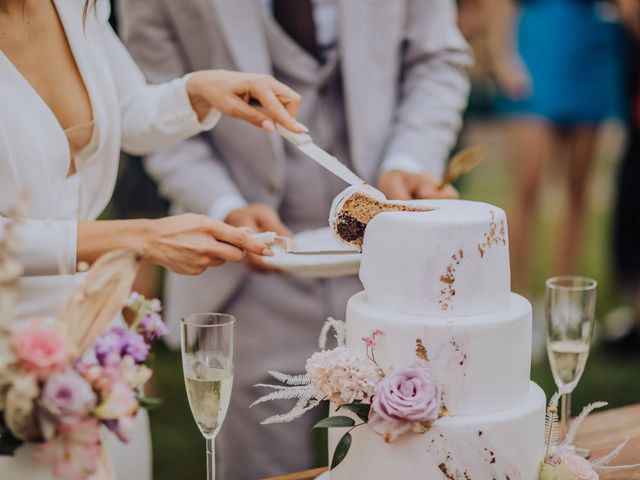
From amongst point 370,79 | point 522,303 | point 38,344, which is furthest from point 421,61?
point 38,344

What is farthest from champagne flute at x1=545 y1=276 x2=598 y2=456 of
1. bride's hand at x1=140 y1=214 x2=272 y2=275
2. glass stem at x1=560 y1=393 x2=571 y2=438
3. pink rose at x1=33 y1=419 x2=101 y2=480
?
pink rose at x1=33 y1=419 x2=101 y2=480

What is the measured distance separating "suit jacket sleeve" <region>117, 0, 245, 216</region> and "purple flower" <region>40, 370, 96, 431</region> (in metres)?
1.33

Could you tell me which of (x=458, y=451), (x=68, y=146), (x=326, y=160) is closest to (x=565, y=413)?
(x=458, y=451)

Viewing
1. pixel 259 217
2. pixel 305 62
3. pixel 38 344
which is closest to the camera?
pixel 38 344

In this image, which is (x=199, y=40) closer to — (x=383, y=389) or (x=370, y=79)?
(x=370, y=79)

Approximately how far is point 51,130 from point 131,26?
2.94ft

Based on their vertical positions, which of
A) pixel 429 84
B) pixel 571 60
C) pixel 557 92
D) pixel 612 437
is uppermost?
pixel 571 60

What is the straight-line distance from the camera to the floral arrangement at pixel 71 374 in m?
1.07

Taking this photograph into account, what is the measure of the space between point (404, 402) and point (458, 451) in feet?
0.43

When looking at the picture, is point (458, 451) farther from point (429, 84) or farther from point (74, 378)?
point (429, 84)

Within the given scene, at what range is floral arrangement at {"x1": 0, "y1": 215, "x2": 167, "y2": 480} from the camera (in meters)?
1.07

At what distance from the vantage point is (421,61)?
2594mm

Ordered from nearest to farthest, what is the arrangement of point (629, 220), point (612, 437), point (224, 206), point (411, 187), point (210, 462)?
Result: point (210, 462), point (612, 437), point (411, 187), point (224, 206), point (629, 220)

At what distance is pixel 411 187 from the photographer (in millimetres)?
2213
